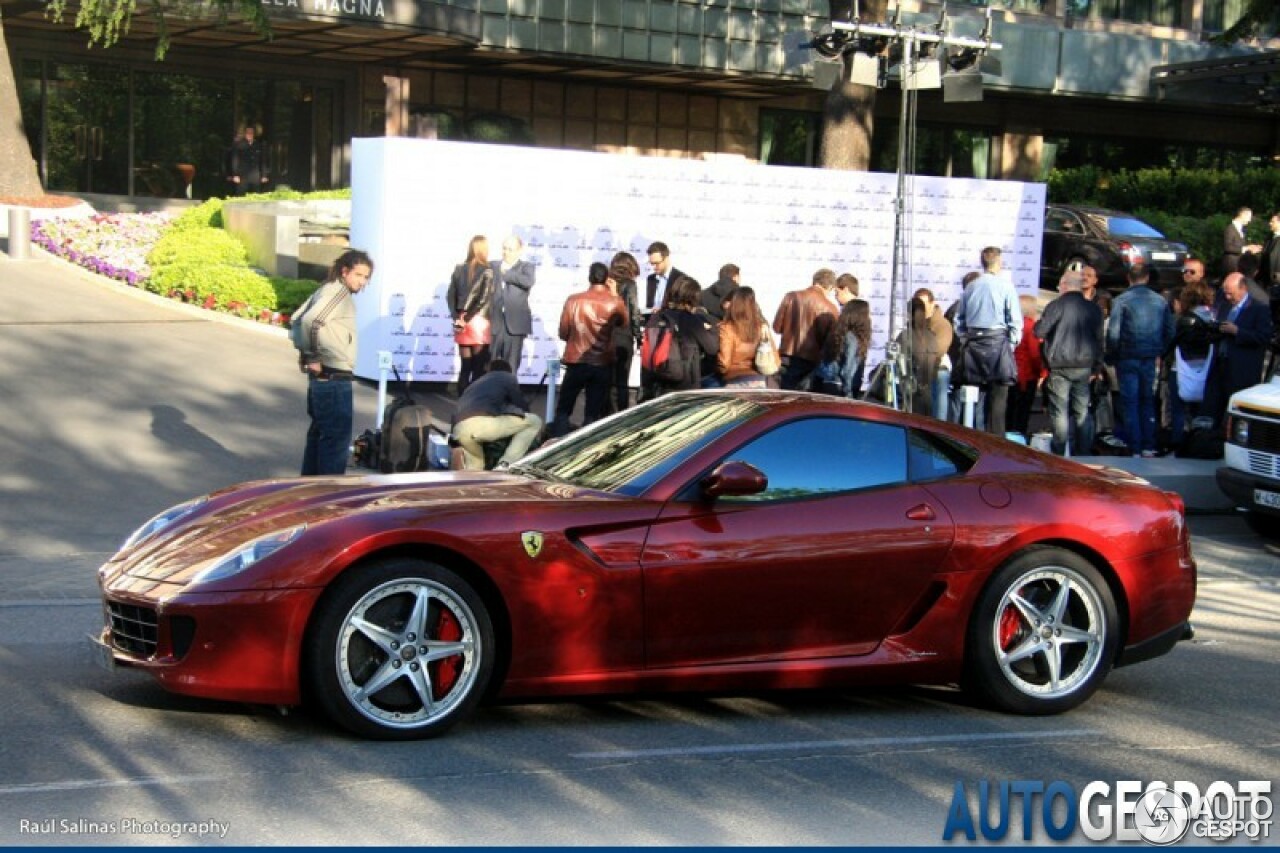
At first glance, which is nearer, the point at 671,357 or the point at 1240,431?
the point at 1240,431

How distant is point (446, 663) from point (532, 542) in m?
0.57

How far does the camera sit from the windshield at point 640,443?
282 inches

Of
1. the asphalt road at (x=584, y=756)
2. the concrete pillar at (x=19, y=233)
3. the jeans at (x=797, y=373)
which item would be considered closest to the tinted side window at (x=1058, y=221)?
A: the jeans at (x=797, y=373)

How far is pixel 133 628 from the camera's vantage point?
6609mm

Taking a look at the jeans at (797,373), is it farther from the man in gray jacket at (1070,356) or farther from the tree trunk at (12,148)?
the tree trunk at (12,148)

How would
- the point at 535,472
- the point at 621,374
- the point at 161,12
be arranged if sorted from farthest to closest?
1. the point at 161,12
2. the point at 621,374
3. the point at 535,472

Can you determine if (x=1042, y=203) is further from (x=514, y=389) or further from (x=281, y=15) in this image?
(x=281, y=15)

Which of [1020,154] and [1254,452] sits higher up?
[1020,154]

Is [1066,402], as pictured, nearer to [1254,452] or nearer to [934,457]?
[1254,452]

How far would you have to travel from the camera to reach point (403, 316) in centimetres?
1697

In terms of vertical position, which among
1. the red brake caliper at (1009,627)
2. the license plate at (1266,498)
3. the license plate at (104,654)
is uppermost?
the red brake caliper at (1009,627)

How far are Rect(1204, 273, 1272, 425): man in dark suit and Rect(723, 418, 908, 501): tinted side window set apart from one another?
9.27 metres

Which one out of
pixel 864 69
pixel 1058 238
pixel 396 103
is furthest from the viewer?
pixel 396 103

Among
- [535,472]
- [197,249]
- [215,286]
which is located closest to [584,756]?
[535,472]
